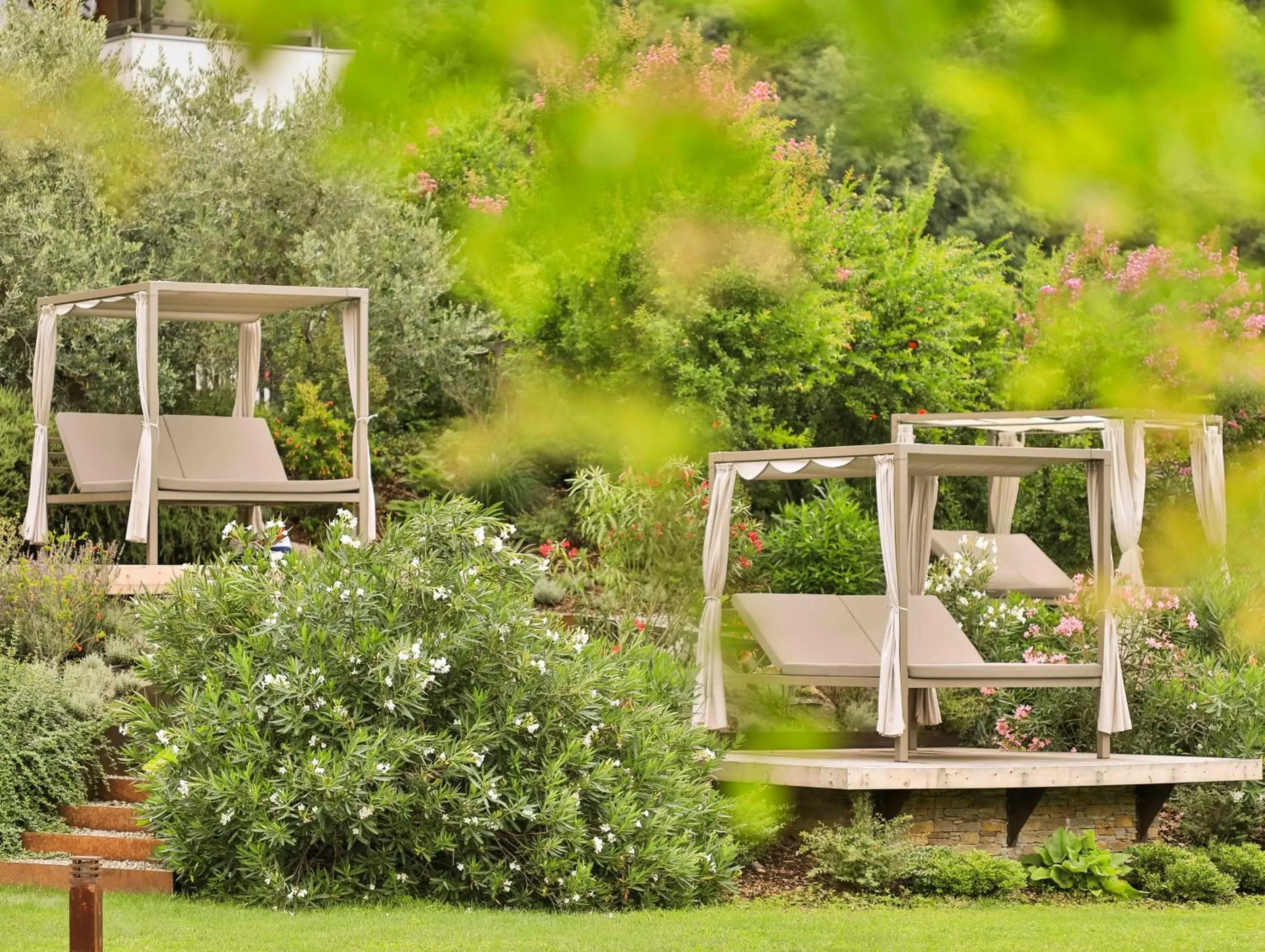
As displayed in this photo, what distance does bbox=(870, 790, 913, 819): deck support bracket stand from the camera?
346 inches

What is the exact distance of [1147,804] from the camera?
377 inches

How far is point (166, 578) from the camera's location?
1084 centimetres

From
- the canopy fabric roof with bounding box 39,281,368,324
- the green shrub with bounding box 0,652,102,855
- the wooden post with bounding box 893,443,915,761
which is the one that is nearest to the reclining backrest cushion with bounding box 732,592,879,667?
the wooden post with bounding box 893,443,915,761

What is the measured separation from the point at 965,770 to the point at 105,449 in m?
6.73

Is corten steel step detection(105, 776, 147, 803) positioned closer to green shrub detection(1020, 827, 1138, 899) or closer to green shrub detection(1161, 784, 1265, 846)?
green shrub detection(1020, 827, 1138, 899)

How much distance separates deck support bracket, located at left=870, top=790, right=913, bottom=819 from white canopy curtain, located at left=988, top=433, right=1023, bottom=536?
18.2 ft

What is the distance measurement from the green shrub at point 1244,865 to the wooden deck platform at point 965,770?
1.37 ft

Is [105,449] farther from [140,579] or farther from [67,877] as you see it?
[67,877]

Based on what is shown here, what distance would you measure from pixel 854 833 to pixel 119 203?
367 inches

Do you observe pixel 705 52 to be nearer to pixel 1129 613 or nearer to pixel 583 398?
pixel 1129 613

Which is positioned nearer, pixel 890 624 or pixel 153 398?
pixel 890 624

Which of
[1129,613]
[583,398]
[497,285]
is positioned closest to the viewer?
[497,285]

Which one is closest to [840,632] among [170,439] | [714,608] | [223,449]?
[714,608]

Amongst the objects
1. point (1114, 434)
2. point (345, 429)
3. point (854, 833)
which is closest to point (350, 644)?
point (854, 833)
